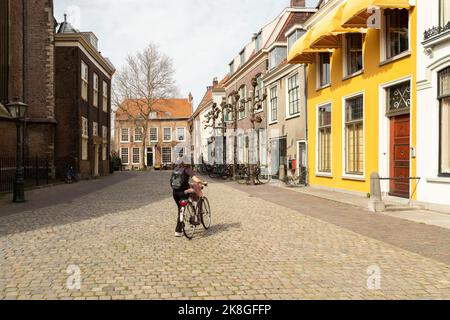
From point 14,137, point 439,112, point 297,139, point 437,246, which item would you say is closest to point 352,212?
point 439,112

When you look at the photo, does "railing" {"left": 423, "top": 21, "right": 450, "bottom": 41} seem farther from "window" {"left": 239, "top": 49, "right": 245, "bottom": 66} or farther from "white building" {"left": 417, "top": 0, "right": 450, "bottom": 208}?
"window" {"left": 239, "top": 49, "right": 245, "bottom": 66}

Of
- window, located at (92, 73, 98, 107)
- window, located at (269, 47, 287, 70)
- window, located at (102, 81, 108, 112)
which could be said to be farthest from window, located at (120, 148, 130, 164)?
window, located at (269, 47, 287, 70)

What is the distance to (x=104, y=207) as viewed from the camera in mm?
12633

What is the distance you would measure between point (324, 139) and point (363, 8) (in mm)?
7413

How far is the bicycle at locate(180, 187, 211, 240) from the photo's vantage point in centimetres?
761

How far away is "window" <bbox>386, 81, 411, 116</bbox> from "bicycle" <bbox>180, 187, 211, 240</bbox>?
24.8 ft

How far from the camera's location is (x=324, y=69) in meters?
18.8

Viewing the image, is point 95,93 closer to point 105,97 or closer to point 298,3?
point 105,97

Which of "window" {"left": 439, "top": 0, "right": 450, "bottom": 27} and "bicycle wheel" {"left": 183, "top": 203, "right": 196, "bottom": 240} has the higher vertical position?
"window" {"left": 439, "top": 0, "right": 450, "bottom": 27}

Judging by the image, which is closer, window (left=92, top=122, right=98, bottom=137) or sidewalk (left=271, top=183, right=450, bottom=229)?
sidewalk (left=271, top=183, right=450, bottom=229)

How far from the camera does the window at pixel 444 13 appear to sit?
10.6 meters

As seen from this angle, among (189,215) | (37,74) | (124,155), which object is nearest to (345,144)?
(189,215)

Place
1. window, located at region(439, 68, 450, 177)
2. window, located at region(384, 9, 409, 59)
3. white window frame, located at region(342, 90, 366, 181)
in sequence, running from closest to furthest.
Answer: window, located at region(439, 68, 450, 177), window, located at region(384, 9, 409, 59), white window frame, located at region(342, 90, 366, 181)

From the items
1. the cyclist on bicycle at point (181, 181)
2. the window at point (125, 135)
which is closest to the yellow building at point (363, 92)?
the cyclist on bicycle at point (181, 181)
